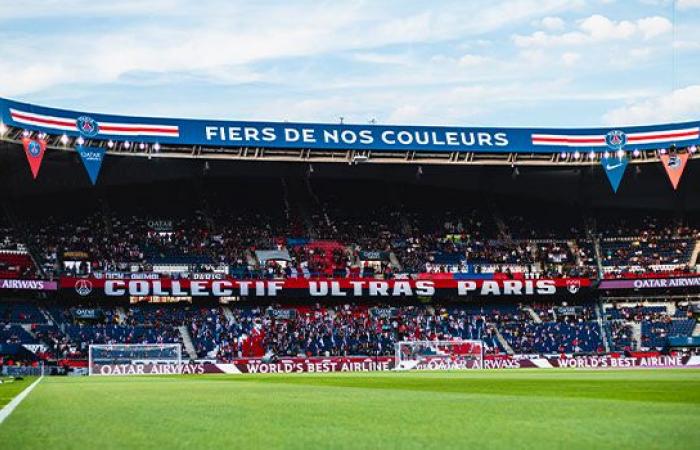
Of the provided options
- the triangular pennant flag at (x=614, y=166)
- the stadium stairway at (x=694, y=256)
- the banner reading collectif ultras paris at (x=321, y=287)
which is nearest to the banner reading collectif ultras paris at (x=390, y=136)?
the triangular pennant flag at (x=614, y=166)

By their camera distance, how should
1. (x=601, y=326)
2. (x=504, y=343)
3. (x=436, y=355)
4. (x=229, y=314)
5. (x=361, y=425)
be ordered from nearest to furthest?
(x=361, y=425)
(x=436, y=355)
(x=504, y=343)
(x=229, y=314)
(x=601, y=326)

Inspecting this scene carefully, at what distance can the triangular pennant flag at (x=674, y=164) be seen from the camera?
6500 cm

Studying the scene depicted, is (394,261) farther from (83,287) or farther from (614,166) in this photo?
(83,287)

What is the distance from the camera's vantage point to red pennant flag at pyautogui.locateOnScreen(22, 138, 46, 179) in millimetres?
55656

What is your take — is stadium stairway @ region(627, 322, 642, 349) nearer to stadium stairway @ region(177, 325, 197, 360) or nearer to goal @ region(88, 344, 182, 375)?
stadium stairway @ region(177, 325, 197, 360)

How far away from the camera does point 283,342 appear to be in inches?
2368

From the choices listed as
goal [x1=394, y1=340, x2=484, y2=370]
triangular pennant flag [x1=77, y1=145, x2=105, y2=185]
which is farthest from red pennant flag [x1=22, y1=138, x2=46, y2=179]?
goal [x1=394, y1=340, x2=484, y2=370]

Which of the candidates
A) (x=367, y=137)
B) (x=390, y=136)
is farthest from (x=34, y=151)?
(x=390, y=136)

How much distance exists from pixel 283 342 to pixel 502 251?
19.0 metres

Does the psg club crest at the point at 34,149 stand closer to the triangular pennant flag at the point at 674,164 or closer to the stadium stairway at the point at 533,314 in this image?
the stadium stairway at the point at 533,314

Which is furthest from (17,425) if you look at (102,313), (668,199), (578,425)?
(668,199)

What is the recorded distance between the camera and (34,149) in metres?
56.0

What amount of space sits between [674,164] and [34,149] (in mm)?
39243

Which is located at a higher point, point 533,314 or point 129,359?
point 533,314
